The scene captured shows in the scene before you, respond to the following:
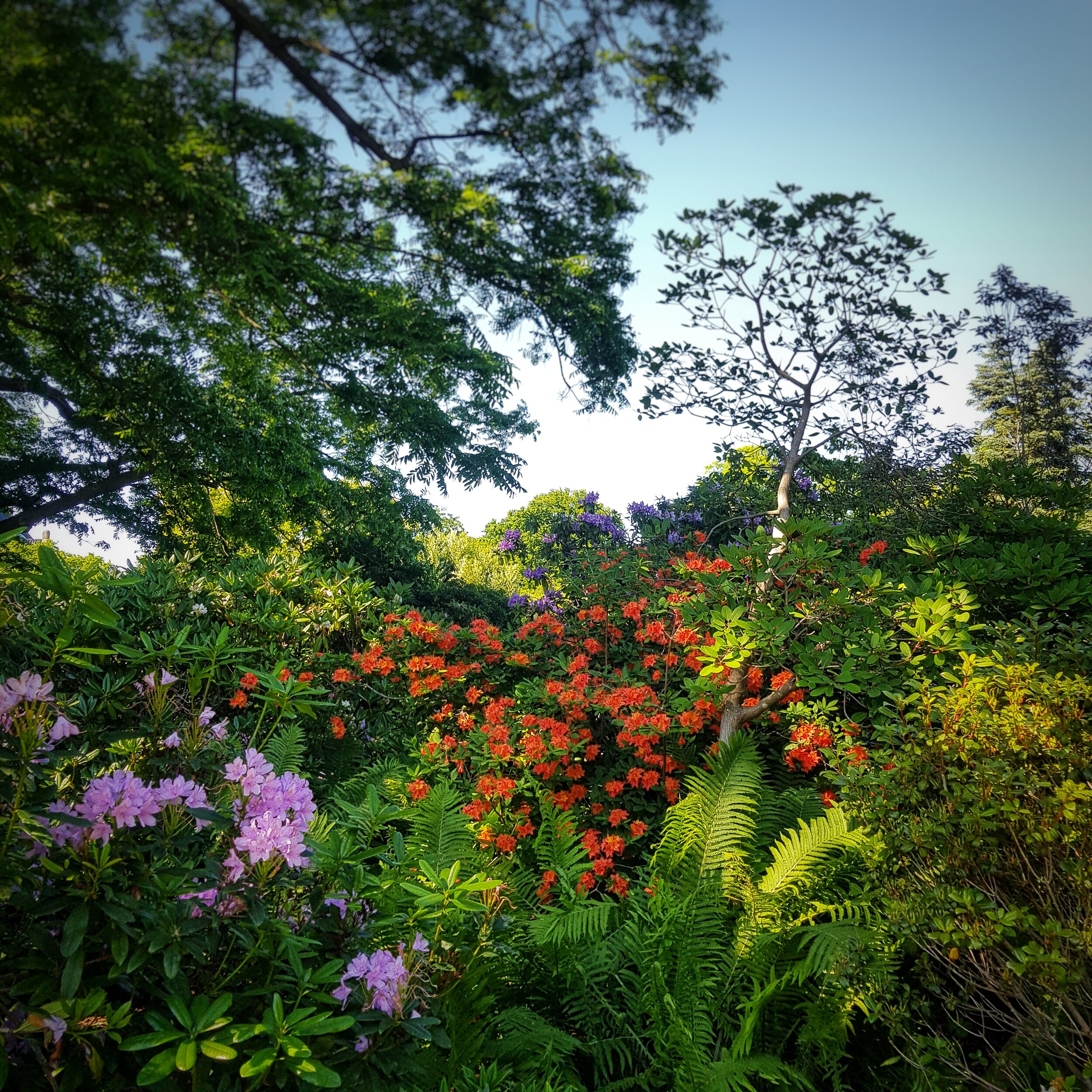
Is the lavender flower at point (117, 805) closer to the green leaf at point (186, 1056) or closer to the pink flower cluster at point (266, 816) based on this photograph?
the pink flower cluster at point (266, 816)

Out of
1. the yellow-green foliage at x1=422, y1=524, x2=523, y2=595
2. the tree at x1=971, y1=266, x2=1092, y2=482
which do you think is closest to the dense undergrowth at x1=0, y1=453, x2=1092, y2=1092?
the yellow-green foliage at x1=422, y1=524, x2=523, y2=595

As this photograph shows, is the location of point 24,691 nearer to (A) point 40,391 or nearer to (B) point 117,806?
(B) point 117,806

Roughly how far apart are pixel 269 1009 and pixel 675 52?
9.13 feet

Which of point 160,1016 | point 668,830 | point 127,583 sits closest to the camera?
point 160,1016

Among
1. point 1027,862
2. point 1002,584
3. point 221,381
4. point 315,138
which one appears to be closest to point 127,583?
point 221,381

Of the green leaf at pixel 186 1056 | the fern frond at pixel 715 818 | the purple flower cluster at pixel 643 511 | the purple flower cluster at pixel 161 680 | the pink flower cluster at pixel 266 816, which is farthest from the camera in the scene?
the purple flower cluster at pixel 643 511

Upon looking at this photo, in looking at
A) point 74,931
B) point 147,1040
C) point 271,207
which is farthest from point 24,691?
point 271,207

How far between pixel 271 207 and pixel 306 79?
39 cm

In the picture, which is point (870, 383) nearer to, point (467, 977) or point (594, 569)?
point (594, 569)

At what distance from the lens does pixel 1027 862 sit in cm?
186

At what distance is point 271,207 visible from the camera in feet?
6.93

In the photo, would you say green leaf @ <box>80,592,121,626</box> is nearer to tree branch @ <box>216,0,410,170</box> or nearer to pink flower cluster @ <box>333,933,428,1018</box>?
pink flower cluster @ <box>333,933,428,1018</box>

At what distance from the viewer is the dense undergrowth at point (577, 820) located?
1.14 meters

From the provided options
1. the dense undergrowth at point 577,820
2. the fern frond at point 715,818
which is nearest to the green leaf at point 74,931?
the dense undergrowth at point 577,820
